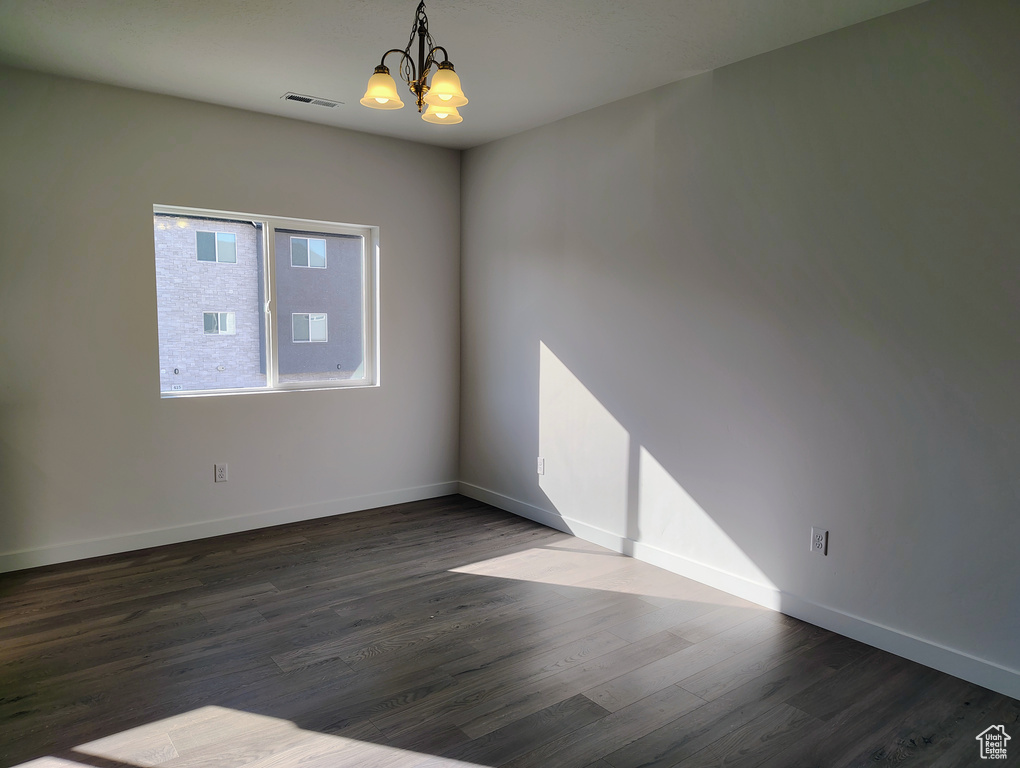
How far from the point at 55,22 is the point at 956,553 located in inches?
171

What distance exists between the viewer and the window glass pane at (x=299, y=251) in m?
4.53

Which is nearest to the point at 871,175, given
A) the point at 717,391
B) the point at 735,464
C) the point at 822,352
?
the point at 822,352

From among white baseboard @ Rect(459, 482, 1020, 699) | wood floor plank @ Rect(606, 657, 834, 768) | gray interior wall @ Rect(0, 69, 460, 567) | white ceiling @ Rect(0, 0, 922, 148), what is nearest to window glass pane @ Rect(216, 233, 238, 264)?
gray interior wall @ Rect(0, 69, 460, 567)

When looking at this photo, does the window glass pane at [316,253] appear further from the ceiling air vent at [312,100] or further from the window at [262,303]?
the ceiling air vent at [312,100]

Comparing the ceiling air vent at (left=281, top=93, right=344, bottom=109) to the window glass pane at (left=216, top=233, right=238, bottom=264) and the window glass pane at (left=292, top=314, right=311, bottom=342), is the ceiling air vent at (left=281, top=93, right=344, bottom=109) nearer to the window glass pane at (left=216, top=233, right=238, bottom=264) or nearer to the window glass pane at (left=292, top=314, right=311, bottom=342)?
the window glass pane at (left=216, top=233, right=238, bottom=264)

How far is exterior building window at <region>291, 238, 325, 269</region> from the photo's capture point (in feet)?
14.9

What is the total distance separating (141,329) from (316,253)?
125cm

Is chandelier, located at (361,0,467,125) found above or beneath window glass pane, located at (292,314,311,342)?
above

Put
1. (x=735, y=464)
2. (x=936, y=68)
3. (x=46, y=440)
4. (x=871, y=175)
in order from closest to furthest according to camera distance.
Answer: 1. (x=936, y=68)
2. (x=871, y=175)
3. (x=735, y=464)
4. (x=46, y=440)

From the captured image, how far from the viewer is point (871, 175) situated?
9.11ft

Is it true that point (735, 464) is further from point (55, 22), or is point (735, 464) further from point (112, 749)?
point (55, 22)

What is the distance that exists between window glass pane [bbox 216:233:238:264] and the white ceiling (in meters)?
0.82

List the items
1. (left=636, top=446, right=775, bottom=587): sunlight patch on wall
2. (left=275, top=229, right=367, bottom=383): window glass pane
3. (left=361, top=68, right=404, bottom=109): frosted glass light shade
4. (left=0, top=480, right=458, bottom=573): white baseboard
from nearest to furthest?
(left=361, top=68, right=404, bottom=109): frosted glass light shade < (left=636, top=446, right=775, bottom=587): sunlight patch on wall < (left=0, top=480, right=458, bottom=573): white baseboard < (left=275, top=229, right=367, bottom=383): window glass pane

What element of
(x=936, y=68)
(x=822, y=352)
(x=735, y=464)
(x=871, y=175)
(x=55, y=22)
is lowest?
(x=735, y=464)
